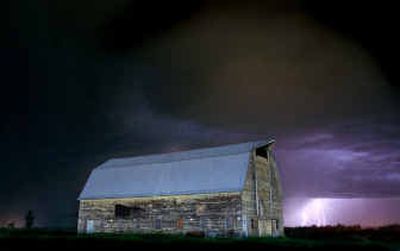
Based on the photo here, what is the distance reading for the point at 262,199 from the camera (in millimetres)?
40594

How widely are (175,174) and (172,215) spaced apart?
4317 mm

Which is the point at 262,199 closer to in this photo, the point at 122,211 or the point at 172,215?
the point at 172,215

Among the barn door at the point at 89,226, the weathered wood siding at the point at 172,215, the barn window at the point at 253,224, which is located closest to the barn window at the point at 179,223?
the weathered wood siding at the point at 172,215

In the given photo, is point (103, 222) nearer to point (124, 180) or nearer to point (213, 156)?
point (124, 180)

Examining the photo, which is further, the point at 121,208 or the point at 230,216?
the point at 121,208

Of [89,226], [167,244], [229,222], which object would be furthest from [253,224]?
[89,226]

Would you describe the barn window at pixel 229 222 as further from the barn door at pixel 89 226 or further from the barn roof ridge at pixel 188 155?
the barn door at pixel 89 226

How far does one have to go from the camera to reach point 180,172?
43.2m

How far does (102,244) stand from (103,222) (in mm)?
21995

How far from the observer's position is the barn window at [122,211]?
4388 cm

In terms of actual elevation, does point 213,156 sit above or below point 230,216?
above

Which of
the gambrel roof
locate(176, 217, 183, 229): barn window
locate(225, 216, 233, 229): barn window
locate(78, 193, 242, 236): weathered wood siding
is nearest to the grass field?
locate(225, 216, 233, 229): barn window

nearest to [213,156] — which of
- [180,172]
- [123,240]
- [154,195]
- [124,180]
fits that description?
[180,172]

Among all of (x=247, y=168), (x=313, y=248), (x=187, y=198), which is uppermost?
(x=247, y=168)
